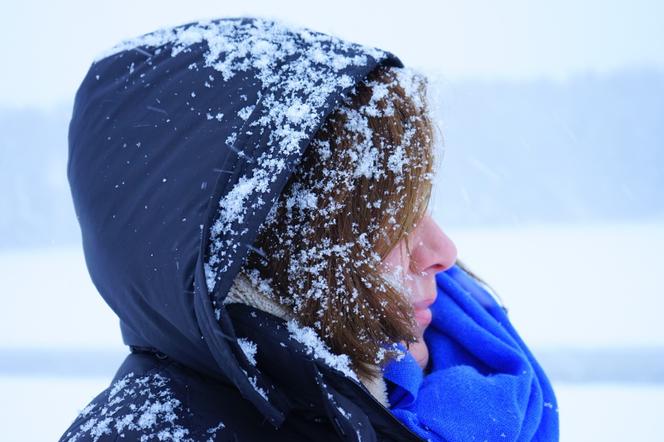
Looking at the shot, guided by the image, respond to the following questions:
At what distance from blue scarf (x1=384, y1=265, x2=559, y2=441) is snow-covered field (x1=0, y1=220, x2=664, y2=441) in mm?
796

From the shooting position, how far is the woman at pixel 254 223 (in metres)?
0.69

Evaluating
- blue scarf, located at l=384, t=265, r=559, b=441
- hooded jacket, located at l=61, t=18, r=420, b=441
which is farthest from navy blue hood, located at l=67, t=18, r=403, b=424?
blue scarf, located at l=384, t=265, r=559, b=441

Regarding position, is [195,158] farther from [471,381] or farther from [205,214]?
[471,381]

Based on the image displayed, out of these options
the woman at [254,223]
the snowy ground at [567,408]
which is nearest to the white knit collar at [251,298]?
the woman at [254,223]

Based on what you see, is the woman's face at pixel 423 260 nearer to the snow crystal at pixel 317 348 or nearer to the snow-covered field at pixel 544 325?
the snow crystal at pixel 317 348

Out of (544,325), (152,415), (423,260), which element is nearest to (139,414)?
(152,415)

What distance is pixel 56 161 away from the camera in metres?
2.79

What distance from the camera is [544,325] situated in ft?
6.87

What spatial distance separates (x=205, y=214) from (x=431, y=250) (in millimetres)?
443

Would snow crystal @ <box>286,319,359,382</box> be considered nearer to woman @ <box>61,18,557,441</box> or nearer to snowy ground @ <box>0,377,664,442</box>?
woman @ <box>61,18,557,441</box>

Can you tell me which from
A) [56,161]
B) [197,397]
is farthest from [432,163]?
[56,161]

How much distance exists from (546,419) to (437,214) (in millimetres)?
1549

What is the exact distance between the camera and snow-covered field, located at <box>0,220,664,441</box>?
1921 mm

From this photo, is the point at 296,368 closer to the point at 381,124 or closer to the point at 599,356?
the point at 381,124
